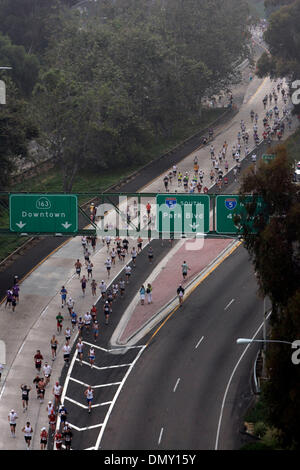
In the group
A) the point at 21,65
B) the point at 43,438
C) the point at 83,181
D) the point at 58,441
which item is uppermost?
the point at 21,65

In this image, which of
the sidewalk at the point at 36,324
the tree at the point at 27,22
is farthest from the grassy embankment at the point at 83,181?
the tree at the point at 27,22

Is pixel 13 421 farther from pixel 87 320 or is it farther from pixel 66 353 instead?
pixel 87 320

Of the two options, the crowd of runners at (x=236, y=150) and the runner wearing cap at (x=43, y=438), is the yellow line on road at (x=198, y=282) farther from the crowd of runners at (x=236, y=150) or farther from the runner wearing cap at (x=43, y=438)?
the crowd of runners at (x=236, y=150)

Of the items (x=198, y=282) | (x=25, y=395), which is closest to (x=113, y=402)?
(x=25, y=395)

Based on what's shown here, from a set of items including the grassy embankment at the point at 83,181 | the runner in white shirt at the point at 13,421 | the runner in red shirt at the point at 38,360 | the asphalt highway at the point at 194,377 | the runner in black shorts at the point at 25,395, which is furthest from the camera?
the grassy embankment at the point at 83,181

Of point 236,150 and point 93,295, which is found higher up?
point 236,150

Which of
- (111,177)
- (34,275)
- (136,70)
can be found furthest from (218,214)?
(136,70)
